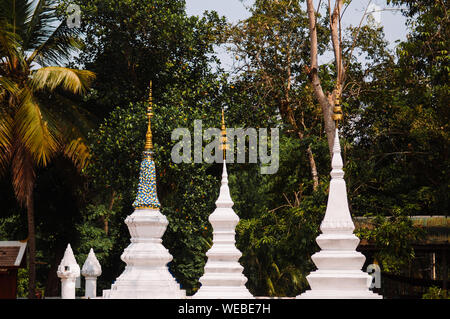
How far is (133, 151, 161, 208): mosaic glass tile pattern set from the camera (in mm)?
15164

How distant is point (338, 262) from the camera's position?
1218 cm

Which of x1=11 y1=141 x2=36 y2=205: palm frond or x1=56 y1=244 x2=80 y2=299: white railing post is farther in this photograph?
x1=11 y1=141 x2=36 y2=205: palm frond

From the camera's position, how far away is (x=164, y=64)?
23875 millimetres

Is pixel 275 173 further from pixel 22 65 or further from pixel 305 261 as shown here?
pixel 22 65

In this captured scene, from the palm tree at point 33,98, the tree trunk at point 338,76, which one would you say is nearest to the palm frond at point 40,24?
the palm tree at point 33,98

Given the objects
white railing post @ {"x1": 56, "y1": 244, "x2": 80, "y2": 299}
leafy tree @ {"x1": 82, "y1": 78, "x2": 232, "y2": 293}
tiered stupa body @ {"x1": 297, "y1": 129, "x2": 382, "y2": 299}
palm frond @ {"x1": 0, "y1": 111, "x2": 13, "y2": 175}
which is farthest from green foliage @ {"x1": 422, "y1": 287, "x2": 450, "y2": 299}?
palm frond @ {"x1": 0, "y1": 111, "x2": 13, "y2": 175}

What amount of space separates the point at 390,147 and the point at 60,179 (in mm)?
11151

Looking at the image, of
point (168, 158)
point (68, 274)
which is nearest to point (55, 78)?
point (168, 158)

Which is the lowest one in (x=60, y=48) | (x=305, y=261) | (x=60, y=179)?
(x=305, y=261)

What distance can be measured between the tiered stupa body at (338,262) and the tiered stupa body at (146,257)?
333cm

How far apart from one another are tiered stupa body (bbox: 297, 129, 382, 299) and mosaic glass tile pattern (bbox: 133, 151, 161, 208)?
4275mm

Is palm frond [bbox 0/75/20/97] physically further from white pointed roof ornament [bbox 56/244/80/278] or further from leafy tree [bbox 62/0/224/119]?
white pointed roof ornament [bbox 56/244/80/278]
